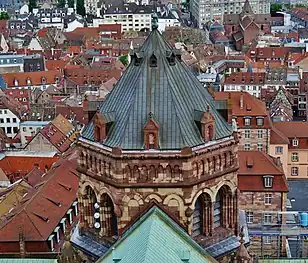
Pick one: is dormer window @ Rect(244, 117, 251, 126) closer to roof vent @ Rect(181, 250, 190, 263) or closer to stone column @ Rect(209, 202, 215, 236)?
stone column @ Rect(209, 202, 215, 236)

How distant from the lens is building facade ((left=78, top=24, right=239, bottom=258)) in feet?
123

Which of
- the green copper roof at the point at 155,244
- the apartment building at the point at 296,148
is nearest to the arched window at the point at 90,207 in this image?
the green copper roof at the point at 155,244

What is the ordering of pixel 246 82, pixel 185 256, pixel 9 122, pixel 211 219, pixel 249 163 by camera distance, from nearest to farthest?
pixel 185 256 < pixel 211 219 < pixel 249 163 < pixel 9 122 < pixel 246 82

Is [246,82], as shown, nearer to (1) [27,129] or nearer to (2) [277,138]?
(1) [27,129]

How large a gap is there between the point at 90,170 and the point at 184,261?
28.3ft

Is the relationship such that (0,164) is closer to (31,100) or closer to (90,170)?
(31,100)

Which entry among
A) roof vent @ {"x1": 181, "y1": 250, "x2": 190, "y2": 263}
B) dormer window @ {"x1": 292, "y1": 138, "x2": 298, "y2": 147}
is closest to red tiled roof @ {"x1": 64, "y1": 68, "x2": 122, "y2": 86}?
dormer window @ {"x1": 292, "y1": 138, "x2": 298, "y2": 147}

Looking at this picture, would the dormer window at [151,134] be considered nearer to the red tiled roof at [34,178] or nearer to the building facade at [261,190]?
the building facade at [261,190]

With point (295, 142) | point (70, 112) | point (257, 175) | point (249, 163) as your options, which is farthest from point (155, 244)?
point (70, 112)

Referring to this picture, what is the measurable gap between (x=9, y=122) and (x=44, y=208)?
66.1 meters

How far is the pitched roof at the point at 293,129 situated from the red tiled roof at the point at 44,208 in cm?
3681

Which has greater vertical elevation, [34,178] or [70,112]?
[70,112]

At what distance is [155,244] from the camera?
34.7 m

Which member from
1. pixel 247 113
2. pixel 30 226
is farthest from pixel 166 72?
pixel 247 113
